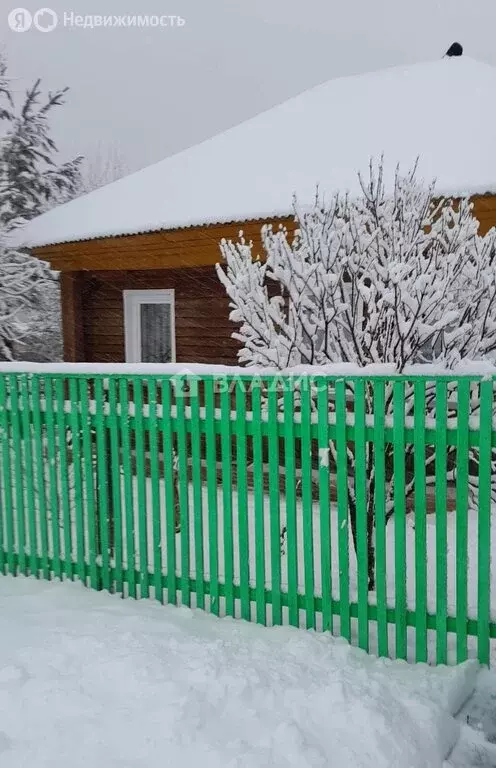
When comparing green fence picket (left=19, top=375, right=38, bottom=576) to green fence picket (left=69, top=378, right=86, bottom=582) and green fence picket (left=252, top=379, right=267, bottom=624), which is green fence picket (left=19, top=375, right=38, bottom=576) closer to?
green fence picket (left=69, top=378, right=86, bottom=582)

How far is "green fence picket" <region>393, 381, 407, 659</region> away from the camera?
3430 mm

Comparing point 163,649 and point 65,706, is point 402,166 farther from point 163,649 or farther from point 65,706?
point 65,706

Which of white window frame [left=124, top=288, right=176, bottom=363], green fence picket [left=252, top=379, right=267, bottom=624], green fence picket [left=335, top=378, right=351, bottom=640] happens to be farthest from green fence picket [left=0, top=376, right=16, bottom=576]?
white window frame [left=124, top=288, right=176, bottom=363]

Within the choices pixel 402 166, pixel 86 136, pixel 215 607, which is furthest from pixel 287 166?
pixel 86 136

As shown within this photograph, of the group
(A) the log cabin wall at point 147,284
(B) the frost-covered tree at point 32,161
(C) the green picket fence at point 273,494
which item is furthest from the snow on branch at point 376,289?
(B) the frost-covered tree at point 32,161

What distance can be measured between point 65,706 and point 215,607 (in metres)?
1.26

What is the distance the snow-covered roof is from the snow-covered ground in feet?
17.8

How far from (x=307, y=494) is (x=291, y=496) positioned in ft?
0.39

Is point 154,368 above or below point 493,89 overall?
below

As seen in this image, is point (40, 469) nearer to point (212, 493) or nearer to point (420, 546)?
point (212, 493)

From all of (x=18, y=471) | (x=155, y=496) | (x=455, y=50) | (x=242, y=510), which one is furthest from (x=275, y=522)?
(x=455, y=50)

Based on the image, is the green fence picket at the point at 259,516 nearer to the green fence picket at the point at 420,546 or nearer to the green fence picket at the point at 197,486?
the green fence picket at the point at 197,486

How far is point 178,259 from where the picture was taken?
9.23 meters

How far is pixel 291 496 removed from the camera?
3668 mm
